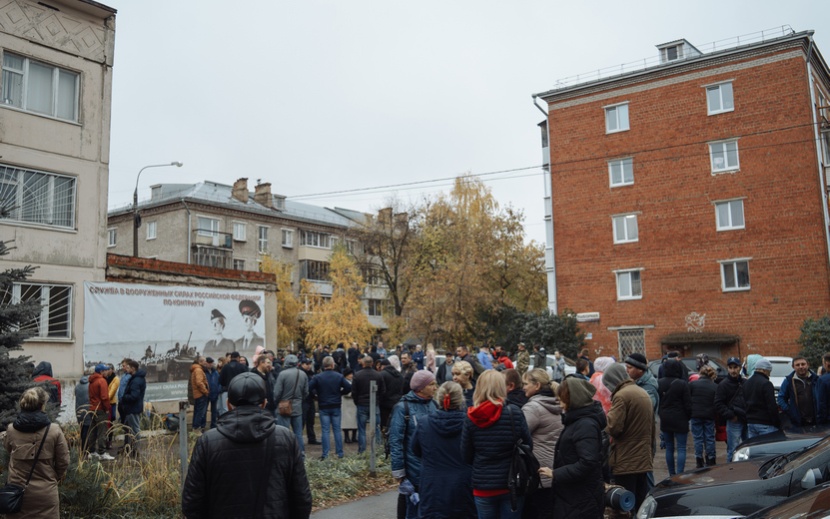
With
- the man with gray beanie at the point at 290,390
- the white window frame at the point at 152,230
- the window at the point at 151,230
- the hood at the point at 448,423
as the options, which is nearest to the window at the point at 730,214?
the man with gray beanie at the point at 290,390

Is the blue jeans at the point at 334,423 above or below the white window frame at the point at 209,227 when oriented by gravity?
below

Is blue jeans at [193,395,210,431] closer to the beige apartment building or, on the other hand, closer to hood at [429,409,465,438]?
hood at [429,409,465,438]

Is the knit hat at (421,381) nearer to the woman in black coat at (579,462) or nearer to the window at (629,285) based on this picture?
the woman in black coat at (579,462)

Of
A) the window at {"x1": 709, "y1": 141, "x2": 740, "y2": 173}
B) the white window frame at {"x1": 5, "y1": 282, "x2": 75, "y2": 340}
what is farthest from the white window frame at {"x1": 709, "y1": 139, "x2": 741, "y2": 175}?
the white window frame at {"x1": 5, "y1": 282, "x2": 75, "y2": 340}

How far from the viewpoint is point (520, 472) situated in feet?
18.2

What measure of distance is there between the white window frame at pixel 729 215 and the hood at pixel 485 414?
99.9 ft

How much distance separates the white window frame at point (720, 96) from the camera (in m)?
32.7

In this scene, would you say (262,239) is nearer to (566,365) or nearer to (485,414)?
(566,365)

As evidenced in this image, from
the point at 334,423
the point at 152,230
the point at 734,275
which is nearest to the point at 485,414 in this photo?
the point at 334,423

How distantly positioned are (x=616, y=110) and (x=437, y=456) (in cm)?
3305

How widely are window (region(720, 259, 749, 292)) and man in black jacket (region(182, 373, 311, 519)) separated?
3192 centimetres

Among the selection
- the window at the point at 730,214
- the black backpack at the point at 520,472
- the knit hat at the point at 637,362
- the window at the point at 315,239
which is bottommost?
the black backpack at the point at 520,472

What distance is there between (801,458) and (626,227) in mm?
29841

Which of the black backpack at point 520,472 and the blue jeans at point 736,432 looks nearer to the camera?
the black backpack at point 520,472
